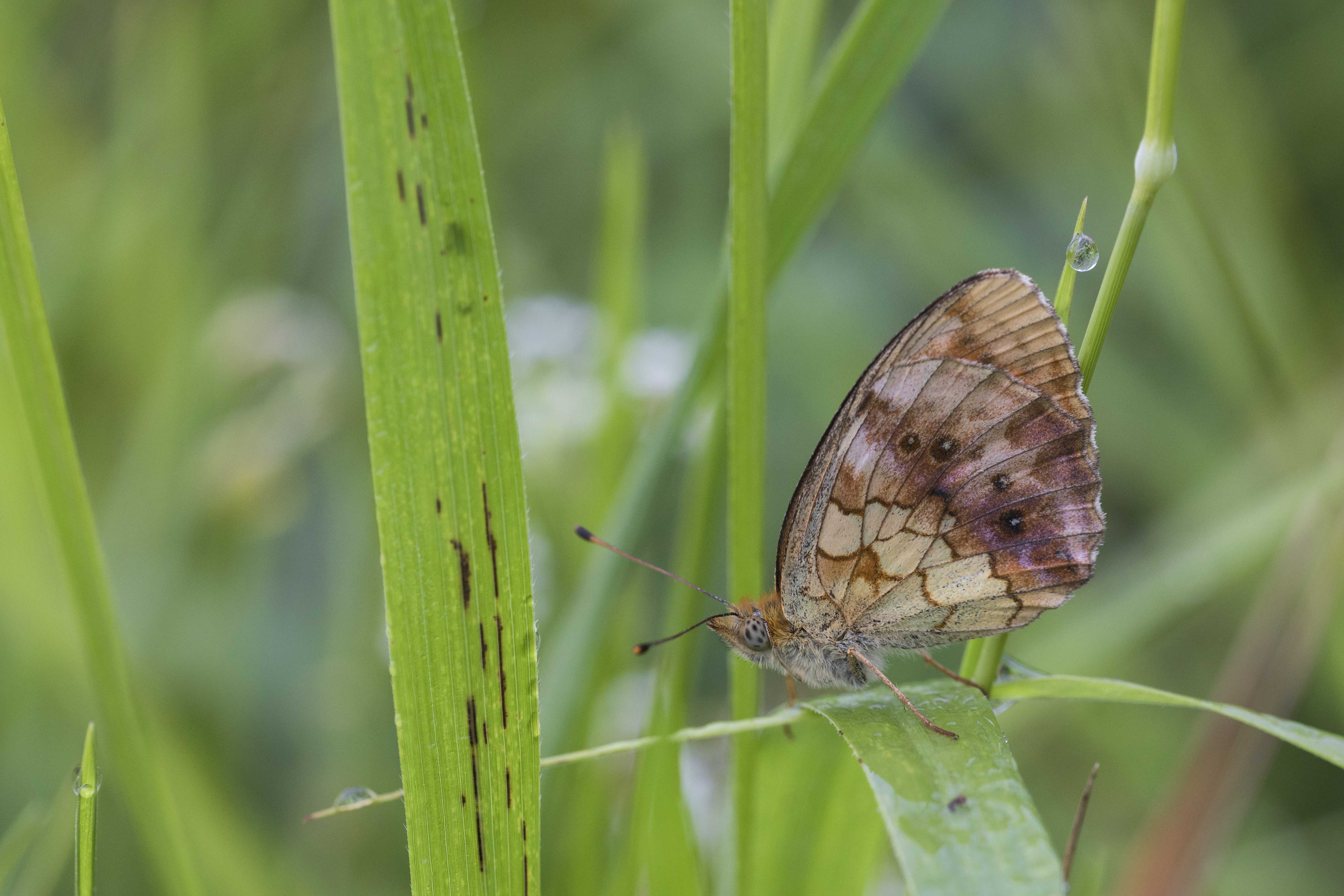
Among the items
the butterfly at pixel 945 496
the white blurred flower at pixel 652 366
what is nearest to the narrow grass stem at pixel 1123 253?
the butterfly at pixel 945 496

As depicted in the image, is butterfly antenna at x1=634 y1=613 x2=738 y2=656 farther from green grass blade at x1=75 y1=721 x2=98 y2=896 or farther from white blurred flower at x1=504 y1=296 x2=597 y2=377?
white blurred flower at x1=504 y1=296 x2=597 y2=377

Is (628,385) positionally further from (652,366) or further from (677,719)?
(677,719)

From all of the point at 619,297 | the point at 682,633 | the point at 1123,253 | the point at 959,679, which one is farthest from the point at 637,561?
the point at 619,297

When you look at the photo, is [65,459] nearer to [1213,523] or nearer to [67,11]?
[1213,523]

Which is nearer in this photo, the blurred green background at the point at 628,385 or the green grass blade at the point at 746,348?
the green grass blade at the point at 746,348

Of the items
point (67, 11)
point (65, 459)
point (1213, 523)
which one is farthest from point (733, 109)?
point (67, 11)

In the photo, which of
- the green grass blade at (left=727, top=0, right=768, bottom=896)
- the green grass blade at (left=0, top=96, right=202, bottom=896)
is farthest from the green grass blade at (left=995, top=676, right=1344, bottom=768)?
the green grass blade at (left=0, top=96, right=202, bottom=896)

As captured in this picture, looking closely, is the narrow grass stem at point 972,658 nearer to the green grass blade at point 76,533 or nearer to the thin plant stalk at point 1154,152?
the thin plant stalk at point 1154,152
